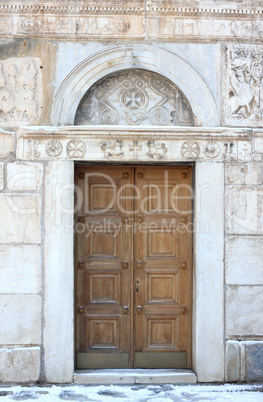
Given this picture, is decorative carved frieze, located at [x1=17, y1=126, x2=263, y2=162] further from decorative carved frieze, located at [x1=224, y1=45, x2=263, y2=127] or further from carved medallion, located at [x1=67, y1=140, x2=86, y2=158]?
decorative carved frieze, located at [x1=224, y1=45, x2=263, y2=127]

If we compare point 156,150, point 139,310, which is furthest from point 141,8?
point 139,310

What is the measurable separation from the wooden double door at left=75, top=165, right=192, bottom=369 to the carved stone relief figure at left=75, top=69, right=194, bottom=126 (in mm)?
504

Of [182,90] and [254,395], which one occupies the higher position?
[182,90]

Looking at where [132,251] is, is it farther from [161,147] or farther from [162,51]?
[162,51]

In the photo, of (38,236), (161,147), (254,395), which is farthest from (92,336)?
(161,147)

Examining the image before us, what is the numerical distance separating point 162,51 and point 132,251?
6.87 ft

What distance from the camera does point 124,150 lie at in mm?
5230

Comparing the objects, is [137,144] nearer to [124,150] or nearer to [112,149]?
[124,150]

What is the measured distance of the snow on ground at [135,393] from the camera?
4.79m

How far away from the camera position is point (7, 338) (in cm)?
517

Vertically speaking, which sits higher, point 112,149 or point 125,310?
point 112,149

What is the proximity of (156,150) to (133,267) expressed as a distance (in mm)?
1253

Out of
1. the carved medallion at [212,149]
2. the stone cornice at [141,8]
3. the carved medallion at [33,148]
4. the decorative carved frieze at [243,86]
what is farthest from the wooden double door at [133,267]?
the stone cornice at [141,8]

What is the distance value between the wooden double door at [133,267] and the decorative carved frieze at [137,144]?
0.89 ft
